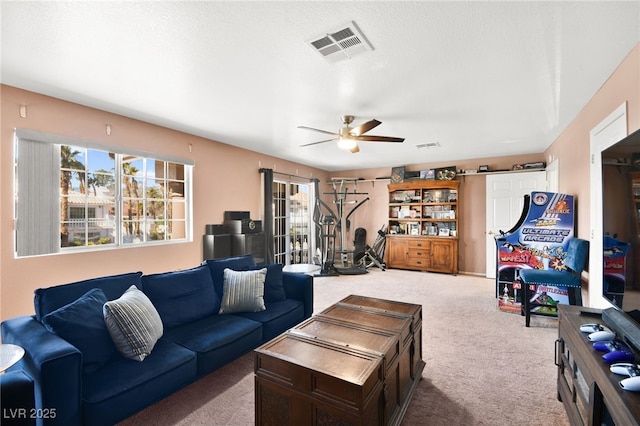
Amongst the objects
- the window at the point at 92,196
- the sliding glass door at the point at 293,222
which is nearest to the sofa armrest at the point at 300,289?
the window at the point at 92,196

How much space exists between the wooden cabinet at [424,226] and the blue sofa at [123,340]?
4.48m

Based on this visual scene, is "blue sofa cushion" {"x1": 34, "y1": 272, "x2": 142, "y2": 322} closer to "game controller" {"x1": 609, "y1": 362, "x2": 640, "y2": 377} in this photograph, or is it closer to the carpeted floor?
the carpeted floor

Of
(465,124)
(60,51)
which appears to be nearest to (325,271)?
(465,124)

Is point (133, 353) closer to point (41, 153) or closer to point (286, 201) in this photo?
point (41, 153)

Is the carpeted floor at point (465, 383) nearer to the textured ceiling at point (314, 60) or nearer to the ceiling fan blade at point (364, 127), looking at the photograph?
the ceiling fan blade at point (364, 127)

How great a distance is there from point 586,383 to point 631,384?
1.64 feet

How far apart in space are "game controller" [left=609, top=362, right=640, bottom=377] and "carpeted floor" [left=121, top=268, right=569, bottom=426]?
93cm

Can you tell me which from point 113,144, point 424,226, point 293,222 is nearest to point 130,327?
point 113,144

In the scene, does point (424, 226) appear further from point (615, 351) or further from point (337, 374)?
point (337, 374)

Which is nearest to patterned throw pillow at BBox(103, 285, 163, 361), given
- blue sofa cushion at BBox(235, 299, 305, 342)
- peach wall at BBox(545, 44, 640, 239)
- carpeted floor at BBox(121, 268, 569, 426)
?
carpeted floor at BBox(121, 268, 569, 426)

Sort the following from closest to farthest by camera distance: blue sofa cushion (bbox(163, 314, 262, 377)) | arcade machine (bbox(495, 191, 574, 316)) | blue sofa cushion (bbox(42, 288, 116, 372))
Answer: blue sofa cushion (bbox(42, 288, 116, 372))
blue sofa cushion (bbox(163, 314, 262, 377))
arcade machine (bbox(495, 191, 574, 316))

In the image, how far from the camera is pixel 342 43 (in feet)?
6.63

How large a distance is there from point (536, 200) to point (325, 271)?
4.03m

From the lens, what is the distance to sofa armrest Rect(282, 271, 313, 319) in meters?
3.12
